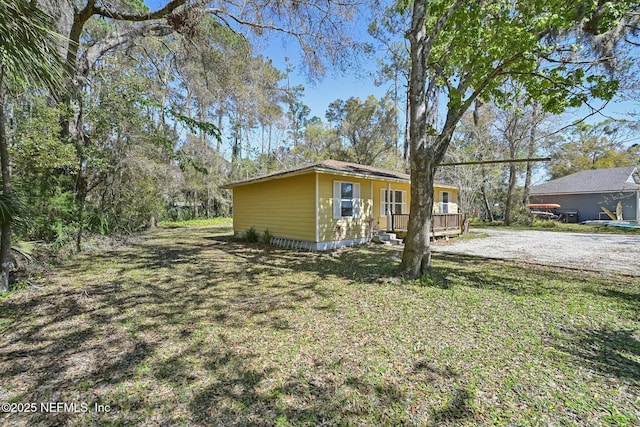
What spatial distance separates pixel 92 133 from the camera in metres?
8.59

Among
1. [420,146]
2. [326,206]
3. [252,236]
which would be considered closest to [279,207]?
[252,236]

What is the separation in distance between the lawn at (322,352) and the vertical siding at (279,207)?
417 cm

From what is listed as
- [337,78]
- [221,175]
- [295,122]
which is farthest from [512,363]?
[295,122]

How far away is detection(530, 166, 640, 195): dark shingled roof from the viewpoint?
2066 cm

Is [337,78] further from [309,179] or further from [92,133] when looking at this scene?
[92,133]

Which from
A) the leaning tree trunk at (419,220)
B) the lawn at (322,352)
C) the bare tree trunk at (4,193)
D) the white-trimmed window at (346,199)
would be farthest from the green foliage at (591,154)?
the bare tree trunk at (4,193)

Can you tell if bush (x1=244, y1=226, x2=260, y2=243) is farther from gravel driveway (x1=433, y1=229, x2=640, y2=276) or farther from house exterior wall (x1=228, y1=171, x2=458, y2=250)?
gravel driveway (x1=433, y1=229, x2=640, y2=276)

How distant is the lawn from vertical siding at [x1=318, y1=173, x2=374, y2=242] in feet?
13.0

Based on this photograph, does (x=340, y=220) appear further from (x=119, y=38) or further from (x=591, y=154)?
(x=591, y=154)

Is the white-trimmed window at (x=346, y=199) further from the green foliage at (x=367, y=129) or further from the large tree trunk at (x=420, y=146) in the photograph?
the green foliage at (x=367, y=129)

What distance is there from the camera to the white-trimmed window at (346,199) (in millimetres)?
9750

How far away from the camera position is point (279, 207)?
10984mm

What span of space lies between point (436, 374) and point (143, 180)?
1380cm

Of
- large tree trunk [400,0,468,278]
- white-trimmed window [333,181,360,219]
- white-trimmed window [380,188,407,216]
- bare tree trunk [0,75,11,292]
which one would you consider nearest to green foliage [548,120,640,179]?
white-trimmed window [380,188,407,216]
